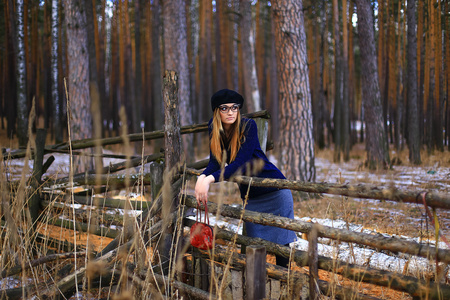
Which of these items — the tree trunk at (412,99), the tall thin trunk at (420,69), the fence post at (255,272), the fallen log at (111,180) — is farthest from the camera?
the tall thin trunk at (420,69)

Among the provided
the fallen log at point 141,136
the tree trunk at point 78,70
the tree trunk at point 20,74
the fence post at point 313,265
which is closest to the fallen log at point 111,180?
the fallen log at point 141,136

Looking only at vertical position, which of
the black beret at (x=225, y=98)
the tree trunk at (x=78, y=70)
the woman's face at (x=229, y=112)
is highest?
the tree trunk at (x=78, y=70)

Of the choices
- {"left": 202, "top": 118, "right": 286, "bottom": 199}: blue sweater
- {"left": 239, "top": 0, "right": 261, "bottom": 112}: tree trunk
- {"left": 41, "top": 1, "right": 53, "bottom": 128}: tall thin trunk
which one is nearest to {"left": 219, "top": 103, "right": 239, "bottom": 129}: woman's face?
{"left": 202, "top": 118, "right": 286, "bottom": 199}: blue sweater

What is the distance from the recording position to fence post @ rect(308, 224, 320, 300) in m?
1.96

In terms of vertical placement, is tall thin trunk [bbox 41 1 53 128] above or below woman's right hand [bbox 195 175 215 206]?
above

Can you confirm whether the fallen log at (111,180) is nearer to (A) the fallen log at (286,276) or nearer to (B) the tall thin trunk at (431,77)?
(A) the fallen log at (286,276)

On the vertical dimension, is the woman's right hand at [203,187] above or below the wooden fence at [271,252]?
above

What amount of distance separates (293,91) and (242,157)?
4125mm

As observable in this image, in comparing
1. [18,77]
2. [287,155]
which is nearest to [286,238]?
[287,155]

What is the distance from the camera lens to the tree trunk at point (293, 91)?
624 centimetres

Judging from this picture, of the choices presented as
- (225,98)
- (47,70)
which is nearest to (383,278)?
(225,98)

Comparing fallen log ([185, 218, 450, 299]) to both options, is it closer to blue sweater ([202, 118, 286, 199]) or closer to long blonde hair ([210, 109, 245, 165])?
blue sweater ([202, 118, 286, 199])

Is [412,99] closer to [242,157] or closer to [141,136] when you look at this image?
[141,136]

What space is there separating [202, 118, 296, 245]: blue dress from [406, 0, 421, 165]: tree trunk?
9.21m
